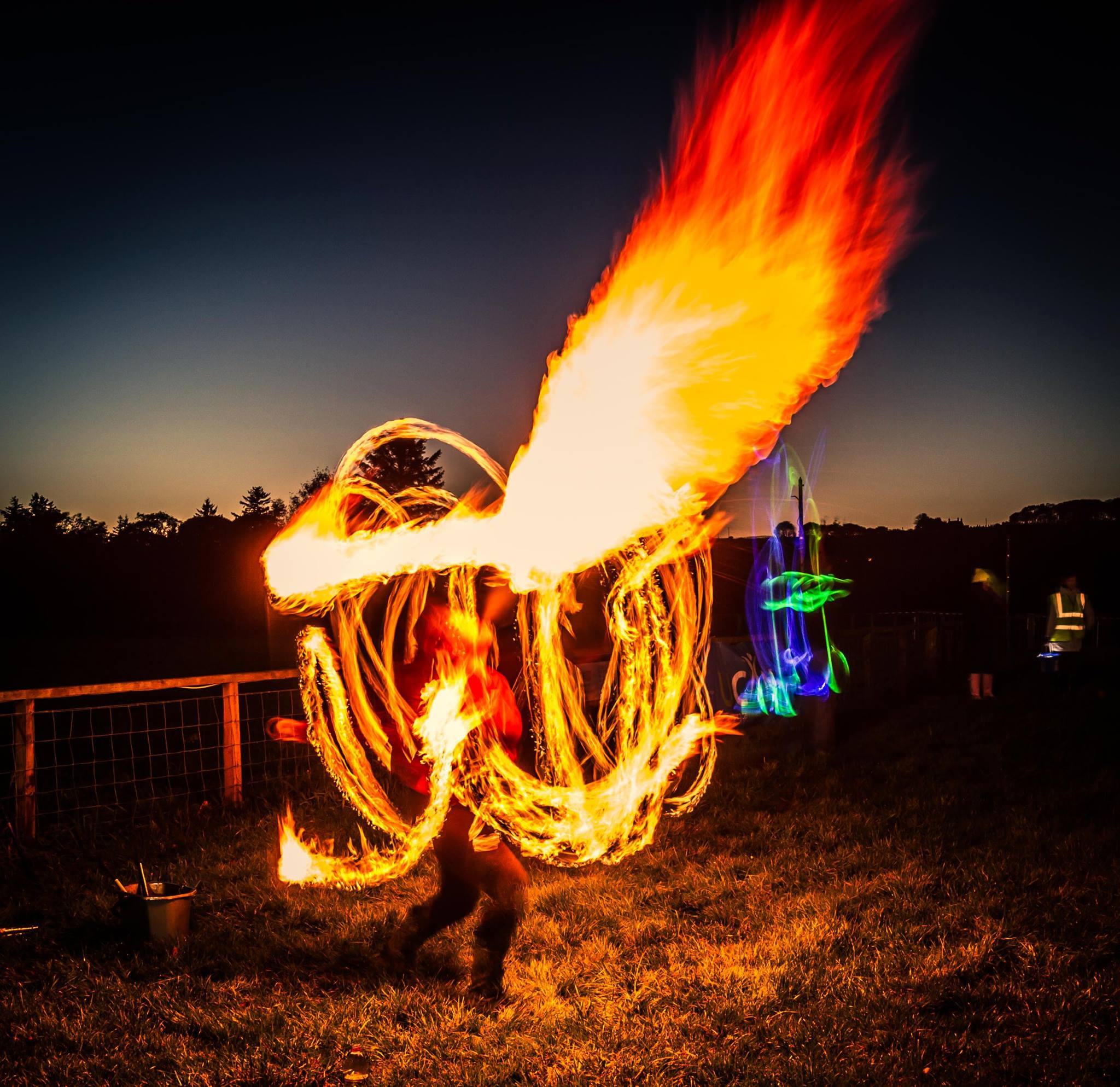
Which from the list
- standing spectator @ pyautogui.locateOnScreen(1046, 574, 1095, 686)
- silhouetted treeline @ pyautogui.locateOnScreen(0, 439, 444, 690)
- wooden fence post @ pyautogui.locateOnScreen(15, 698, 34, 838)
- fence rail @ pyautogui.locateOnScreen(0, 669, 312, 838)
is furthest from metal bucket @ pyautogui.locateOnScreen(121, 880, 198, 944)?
silhouetted treeline @ pyautogui.locateOnScreen(0, 439, 444, 690)

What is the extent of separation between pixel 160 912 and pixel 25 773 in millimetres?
2405

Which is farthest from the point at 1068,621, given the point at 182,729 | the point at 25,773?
the point at 25,773

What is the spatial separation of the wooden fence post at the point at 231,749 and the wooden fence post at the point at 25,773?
1417 millimetres

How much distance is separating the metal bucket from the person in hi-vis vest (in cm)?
1334

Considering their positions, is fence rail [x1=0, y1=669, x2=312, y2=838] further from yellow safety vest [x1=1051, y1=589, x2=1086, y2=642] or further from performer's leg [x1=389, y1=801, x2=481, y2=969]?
yellow safety vest [x1=1051, y1=589, x2=1086, y2=642]

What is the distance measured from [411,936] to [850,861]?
2969 millimetres

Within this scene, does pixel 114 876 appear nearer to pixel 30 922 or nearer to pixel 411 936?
pixel 30 922

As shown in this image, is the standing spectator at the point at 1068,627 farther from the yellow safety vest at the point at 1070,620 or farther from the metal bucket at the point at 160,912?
the metal bucket at the point at 160,912

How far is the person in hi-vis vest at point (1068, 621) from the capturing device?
14.5 meters

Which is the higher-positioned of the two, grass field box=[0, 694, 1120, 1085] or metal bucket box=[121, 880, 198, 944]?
metal bucket box=[121, 880, 198, 944]

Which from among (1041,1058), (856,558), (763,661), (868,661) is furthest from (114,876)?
(856,558)

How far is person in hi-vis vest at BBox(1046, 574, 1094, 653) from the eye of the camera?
47.5ft

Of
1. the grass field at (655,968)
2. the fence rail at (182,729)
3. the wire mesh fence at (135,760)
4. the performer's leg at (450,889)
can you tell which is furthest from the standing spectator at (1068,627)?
the performer's leg at (450,889)

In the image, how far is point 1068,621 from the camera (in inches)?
576
